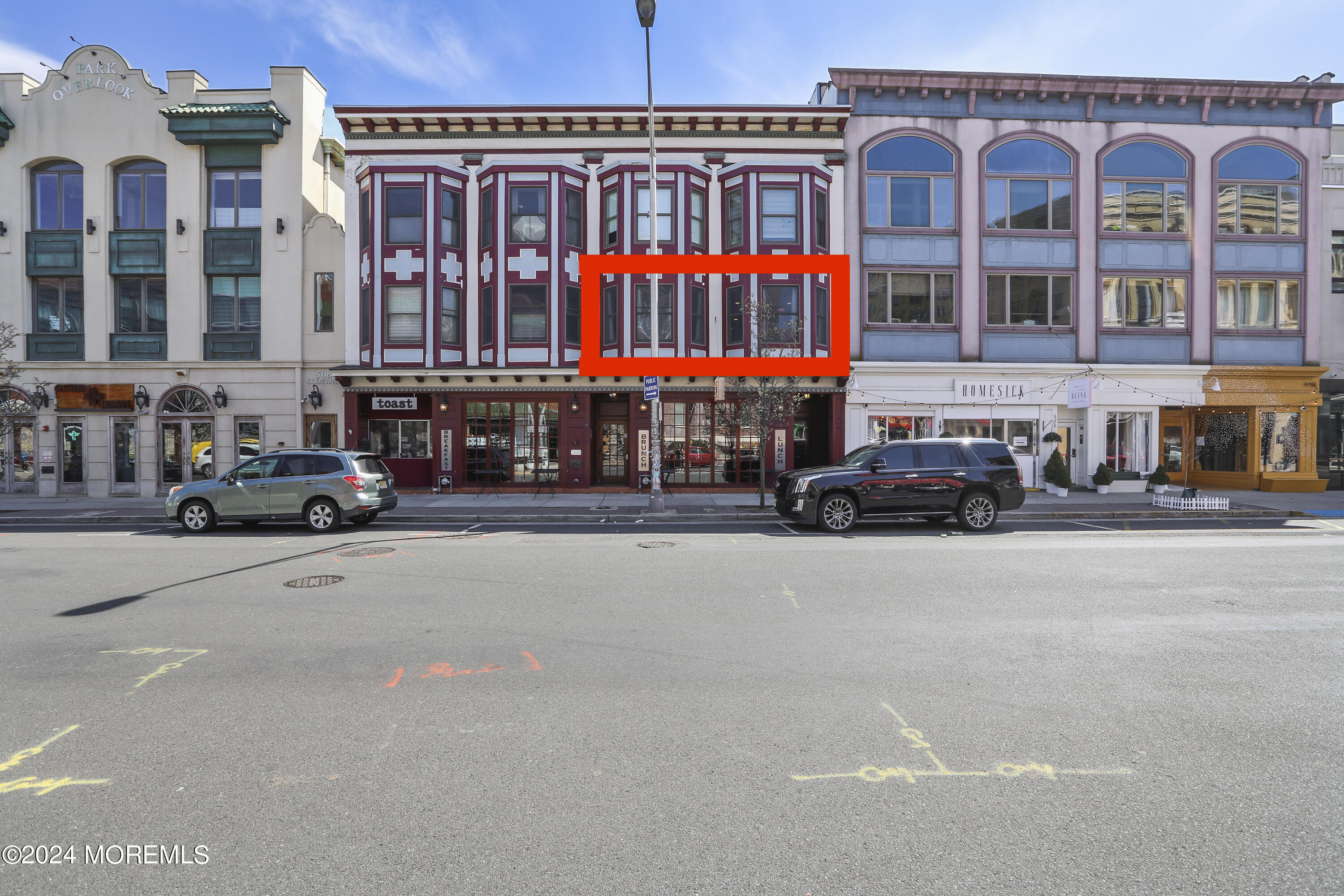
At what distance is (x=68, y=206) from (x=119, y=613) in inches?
895

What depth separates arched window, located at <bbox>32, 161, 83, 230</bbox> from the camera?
2184cm

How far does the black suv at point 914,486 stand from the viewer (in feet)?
44.3

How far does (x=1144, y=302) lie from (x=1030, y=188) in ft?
17.6

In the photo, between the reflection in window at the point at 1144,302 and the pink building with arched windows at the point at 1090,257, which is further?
the reflection in window at the point at 1144,302

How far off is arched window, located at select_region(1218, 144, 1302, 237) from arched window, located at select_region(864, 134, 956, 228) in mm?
9132

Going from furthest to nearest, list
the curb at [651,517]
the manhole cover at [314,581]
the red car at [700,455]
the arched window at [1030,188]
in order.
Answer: the red car at [700,455]
the arched window at [1030,188]
the curb at [651,517]
the manhole cover at [314,581]

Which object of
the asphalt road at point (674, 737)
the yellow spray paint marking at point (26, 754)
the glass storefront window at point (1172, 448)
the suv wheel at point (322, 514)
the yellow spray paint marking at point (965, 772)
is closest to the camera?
the asphalt road at point (674, 737)

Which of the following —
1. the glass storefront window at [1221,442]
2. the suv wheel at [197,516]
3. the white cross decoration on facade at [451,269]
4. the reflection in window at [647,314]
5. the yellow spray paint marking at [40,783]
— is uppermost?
the white cross decoration on facade at [451,269]

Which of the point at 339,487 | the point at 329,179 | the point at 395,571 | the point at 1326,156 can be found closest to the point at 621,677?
the point at 395,571

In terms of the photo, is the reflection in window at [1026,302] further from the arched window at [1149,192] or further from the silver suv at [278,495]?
the silver suv at [278,495]

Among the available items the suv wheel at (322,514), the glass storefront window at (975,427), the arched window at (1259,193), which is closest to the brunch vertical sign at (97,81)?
the suv wheel at (322,514)

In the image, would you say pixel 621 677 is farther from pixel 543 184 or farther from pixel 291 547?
pixel 543 184

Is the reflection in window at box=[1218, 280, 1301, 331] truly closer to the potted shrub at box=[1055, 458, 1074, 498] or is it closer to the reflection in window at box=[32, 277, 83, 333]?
the potted shrub at box=[1055, 458, 1074, 498]

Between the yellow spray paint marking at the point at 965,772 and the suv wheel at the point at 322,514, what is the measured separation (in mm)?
12705
